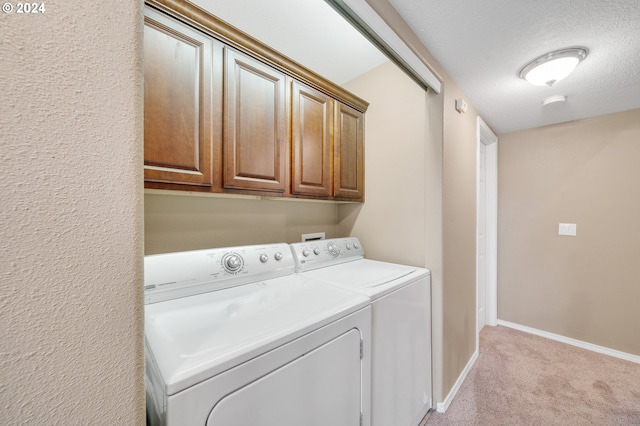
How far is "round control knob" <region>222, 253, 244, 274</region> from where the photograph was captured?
1239mm

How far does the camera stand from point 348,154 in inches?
75.0

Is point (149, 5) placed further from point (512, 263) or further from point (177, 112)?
point (512, 263)

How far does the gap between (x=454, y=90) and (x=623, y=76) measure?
1109 mm

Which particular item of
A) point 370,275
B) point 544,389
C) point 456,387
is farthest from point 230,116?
point 544,389

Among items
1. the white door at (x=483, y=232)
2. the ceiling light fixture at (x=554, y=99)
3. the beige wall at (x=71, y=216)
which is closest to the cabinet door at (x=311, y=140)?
the beige wall at (x=71, y=216)

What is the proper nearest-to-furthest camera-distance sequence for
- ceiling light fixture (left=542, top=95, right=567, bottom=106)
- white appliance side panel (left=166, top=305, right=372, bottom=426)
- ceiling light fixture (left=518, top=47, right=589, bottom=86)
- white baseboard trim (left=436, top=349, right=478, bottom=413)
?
white appliance side panel (left=166, top=305, right=372, bottom=426), ceiling light fixture (left=518, top=47, right=589, bottom=86), white baseboard trim (left=436, top=349, right=478, bottom=413), ceiling light fixture (left=542, top=95, right=567, bottom=106)

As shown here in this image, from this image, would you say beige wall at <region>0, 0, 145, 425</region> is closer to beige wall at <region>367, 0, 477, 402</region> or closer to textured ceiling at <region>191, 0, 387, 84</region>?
textured ceiling at <region>191, 0, 387, 84</region>

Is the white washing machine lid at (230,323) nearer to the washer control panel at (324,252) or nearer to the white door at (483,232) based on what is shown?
the washer control panel at (324,252)

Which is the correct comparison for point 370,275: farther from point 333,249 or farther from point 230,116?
point 230,116

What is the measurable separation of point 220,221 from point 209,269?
41 cm

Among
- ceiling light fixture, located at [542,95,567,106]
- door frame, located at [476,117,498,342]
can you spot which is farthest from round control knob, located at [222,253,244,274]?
door frame, located at [476,117,498,342]

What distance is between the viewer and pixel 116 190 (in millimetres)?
423

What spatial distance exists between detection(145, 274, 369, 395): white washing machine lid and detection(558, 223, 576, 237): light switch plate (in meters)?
2.77

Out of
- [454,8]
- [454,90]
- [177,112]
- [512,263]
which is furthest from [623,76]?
[177,112]
